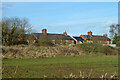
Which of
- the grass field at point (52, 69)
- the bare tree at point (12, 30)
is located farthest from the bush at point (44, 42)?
the grass field at point (52, 69)

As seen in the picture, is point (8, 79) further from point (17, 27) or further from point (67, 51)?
point (17, 27)

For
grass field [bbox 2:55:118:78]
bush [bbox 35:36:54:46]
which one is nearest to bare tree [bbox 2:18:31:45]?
bush [bbox 35:36:54:46]

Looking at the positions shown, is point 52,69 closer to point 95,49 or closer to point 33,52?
point 33,52

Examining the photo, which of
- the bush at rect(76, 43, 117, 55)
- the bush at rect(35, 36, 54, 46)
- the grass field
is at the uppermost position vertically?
the bush at rect(35, 36, 54, 46)

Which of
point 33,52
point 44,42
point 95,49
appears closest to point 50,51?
point 33,52

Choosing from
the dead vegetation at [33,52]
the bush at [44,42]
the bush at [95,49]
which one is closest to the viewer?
the dead vegetation at [33,52]

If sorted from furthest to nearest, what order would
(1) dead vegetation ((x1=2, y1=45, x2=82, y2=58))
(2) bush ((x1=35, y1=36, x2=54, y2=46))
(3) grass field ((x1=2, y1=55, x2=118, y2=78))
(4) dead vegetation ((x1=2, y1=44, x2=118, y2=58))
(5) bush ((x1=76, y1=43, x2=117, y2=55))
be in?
(2) bush ((x1=35, y1=36, x2=54, y2=46)) → (5) bush ((x1=76, y1=43, x2=117, y2=55)) → (4) dead vegetation ((x1=2, y1=44, x2=118, y2=58)) → (1) dead vegetation ((x1=2, y1=45, x2=82, y2=58)) → (3) grass field ((x1=2, y1=55, x2=118, y2=78))

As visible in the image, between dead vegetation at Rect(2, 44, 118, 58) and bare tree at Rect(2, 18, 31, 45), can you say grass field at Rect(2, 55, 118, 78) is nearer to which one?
dead vegetation at Rect(2, 44, 118, 58)

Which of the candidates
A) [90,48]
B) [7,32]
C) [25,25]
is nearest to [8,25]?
[7,32]

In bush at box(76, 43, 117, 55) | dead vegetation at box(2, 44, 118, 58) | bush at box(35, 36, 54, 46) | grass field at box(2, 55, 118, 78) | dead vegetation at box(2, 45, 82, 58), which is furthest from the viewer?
bush at box(35, 36, 54, 46)

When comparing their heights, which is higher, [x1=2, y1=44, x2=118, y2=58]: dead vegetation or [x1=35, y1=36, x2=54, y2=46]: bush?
[x1=35, y1=36, x2=54, y2=46]: bush

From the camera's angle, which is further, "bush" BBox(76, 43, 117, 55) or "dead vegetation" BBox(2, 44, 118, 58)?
"bush" BBox(76, 43, 117, 55)

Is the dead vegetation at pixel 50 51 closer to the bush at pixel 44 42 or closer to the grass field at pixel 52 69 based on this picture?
the bush at pixel 44 42

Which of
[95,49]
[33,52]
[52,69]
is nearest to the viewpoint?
[52,69]
